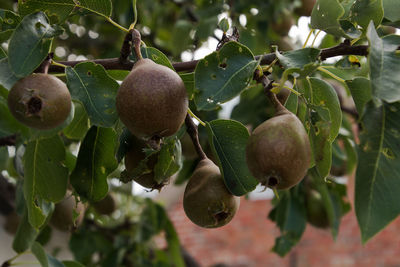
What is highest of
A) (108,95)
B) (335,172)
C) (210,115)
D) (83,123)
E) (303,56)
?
(303,56)

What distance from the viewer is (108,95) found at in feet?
3.10

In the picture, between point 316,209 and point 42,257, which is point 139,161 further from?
point 316,209

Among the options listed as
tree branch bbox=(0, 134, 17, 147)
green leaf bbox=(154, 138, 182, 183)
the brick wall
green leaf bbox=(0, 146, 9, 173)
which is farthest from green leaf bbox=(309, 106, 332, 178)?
the brick wall

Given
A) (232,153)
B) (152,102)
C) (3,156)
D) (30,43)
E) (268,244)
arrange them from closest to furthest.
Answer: (152,102) → (30,43) → (232,153) → (3,156) → (268,244)

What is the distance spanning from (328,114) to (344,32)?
148 mm

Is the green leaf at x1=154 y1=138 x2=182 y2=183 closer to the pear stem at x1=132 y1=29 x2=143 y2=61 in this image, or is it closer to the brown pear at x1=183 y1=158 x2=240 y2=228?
the brown pear at x1=183 y1=158 x2=240 y2=228

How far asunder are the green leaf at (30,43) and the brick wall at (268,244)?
3567mm

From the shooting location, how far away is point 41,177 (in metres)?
1.10

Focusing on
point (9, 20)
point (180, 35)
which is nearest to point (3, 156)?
point (9, 20)

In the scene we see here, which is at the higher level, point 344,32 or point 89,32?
point 344,32

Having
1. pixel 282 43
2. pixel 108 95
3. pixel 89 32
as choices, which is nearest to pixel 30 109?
pixel 108 95

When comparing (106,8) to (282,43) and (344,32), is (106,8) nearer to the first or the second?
(344,32)

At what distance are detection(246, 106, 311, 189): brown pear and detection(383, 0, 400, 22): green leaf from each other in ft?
1.15

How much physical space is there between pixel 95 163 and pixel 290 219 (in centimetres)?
113
